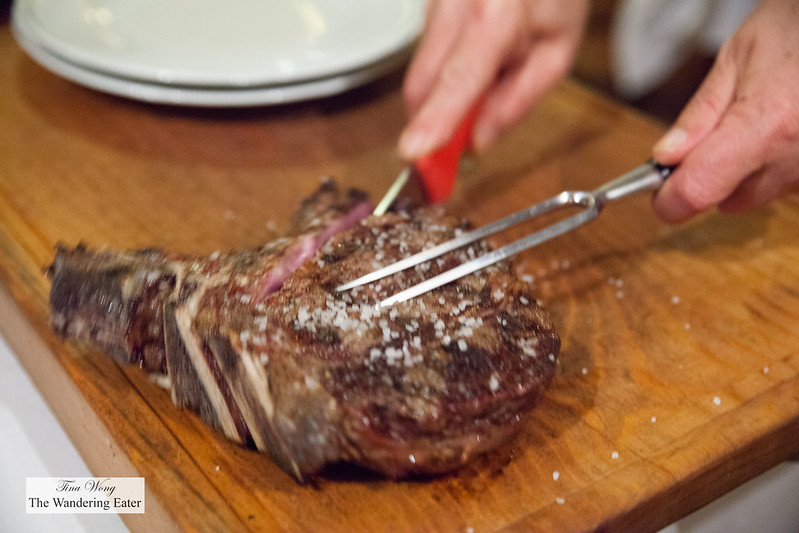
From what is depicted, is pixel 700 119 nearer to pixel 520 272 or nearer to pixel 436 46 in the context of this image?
pixel 520 272

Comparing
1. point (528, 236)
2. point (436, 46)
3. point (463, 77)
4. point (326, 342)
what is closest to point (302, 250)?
point (326, 342)

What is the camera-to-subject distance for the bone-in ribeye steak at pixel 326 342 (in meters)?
1.09

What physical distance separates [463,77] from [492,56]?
14 centimetres

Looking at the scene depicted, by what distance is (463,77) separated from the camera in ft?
5.61

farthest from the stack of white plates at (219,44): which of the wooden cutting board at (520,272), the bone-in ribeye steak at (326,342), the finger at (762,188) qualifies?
the finger at (762,188)

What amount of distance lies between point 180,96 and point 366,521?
137 cm

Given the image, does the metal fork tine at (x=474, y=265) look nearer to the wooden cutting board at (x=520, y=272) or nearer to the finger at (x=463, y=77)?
the wooden cutting board at (x=520, y=272)

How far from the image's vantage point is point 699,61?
3.62 meters

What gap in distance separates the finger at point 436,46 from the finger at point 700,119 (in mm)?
670

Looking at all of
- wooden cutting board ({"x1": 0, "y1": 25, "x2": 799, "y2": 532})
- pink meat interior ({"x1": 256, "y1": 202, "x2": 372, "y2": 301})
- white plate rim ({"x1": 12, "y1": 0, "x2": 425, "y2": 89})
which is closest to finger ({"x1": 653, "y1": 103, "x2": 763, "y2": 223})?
wooden cutting board ({"x1": 0, "y1": 25, "x2": 799, "y2": 532})

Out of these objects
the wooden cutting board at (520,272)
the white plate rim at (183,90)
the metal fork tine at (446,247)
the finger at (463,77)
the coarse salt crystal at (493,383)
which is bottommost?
the wooden cutting board at (520,272)

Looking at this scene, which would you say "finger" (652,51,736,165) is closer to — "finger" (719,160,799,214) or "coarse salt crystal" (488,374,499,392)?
"finger" (719,160,799,214)

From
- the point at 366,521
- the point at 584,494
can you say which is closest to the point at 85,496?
the point at 366,521

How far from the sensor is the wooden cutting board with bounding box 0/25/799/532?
1161 millimetres
